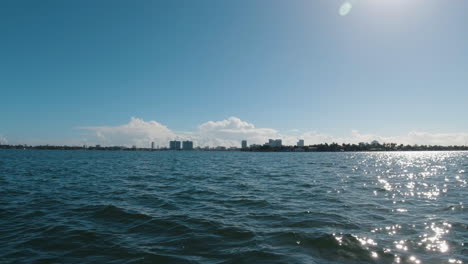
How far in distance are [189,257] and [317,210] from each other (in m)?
9.50

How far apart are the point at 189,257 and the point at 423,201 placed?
18693mm

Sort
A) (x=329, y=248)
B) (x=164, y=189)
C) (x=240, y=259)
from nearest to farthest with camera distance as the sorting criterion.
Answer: (x=240, y=259), (x=329, y=248), (x=164, y=189)

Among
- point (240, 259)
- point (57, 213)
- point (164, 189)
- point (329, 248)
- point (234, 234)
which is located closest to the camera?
point (240, 259)

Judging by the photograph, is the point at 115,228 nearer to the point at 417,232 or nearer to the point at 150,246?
the point at 150,246

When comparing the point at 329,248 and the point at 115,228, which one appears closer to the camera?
the point at 329,248

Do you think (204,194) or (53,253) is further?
(204,194)

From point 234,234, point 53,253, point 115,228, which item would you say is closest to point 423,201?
point 234,234

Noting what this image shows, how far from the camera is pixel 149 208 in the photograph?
52.3ft

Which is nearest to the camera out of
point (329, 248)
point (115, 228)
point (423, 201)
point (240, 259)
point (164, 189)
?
point (240, 259)

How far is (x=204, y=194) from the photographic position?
2114 centimetres

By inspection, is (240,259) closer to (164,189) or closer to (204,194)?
(204,194)

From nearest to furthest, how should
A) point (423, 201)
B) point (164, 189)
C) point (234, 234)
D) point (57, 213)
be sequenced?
point (234, 234), point (57, 213), point (423, 201), point (164, 189)

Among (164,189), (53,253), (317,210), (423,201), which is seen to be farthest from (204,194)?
(423,201)

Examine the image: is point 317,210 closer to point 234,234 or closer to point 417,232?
point 417,232
